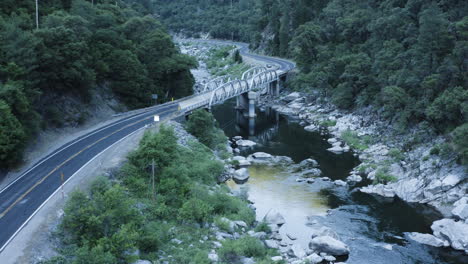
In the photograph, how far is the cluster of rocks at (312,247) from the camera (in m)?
25.2

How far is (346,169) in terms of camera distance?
4178cm

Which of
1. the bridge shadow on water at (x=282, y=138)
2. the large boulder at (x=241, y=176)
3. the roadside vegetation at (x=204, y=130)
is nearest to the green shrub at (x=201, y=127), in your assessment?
the roadside vegetation at (x=204, y=130)

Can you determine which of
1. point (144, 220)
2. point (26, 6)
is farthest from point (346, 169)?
point (26, 6)

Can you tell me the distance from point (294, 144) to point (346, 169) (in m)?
9.90

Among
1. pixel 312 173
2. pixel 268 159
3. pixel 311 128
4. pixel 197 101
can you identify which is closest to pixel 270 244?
pixel 312 173

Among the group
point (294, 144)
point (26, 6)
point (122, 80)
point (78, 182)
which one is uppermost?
point (26, 6)

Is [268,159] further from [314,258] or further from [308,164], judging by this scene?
[314,258]

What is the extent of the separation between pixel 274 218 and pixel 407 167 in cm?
1525

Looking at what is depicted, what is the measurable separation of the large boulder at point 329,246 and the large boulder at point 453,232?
6453 mm

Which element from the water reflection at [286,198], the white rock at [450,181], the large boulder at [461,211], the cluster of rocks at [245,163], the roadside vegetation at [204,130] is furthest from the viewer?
the roadside vegetation at [204,130]

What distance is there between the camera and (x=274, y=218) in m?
29.7

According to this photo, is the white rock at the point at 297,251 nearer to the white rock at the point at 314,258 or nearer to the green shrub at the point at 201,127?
the white rock at the point at 314,258

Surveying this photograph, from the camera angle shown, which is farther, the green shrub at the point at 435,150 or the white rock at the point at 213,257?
the green shrub at the point at 435,150

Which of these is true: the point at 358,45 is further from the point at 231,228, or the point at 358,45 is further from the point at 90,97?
the point at 231,228
